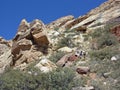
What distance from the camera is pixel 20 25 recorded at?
2711 cm

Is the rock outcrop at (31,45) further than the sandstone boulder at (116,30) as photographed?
No

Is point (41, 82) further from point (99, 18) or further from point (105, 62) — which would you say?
point (99, 18)

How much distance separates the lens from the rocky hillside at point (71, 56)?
14.1m

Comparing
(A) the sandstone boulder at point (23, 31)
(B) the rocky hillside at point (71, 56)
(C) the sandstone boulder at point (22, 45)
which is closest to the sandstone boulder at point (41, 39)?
(B) the rocky hillside at point (71, 56)

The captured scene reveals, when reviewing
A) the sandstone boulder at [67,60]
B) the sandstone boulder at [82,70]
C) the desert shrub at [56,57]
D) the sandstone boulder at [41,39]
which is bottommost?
the sandstone boulder at [82,70]

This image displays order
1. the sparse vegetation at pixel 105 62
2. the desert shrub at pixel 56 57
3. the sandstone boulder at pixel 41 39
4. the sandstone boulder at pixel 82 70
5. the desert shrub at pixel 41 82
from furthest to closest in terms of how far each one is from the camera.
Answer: the sandstone boulder at pixel 41 39 → the desert shrub at pixel 56 57 → the sandstone boulder at pixel 82 70 → the sparse vegetation at pixel 105 62 → the desert shrub at pixel 41 82

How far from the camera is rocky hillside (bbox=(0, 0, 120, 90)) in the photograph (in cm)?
1413

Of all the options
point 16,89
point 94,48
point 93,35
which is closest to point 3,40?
point 93,35

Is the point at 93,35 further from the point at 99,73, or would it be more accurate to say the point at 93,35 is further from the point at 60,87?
the point at 60,87

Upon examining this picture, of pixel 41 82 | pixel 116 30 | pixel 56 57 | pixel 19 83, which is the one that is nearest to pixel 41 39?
pixel 56 57

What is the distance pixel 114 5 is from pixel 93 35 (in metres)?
7.82

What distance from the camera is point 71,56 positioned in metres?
19.1

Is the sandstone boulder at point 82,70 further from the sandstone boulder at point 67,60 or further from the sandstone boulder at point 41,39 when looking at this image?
the sandstone boulder at point 41,39

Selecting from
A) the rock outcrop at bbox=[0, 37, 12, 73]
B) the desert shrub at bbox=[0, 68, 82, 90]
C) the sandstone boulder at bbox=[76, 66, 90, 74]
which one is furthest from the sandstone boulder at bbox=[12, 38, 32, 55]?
the desert shrub at bbox=[0, 68, 82, 90]
